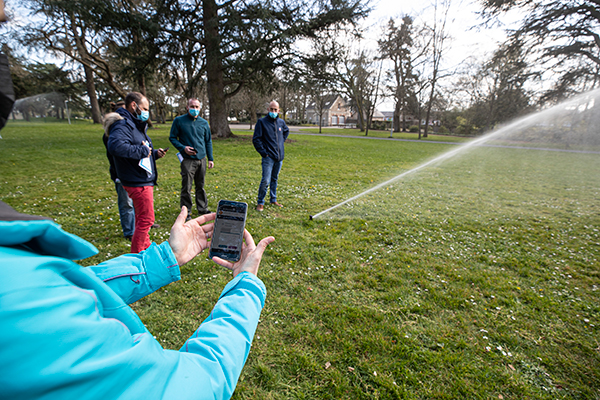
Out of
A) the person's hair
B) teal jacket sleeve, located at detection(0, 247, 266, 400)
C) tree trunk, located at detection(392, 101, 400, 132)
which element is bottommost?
teal jacket sleeve, located at detection(0, 247, 266, 400)

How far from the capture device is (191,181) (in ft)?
21.1

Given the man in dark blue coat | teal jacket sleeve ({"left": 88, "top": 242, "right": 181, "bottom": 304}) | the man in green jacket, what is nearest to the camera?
teal jacket sleeve ({"left": 88, "top": 242, "right": 181, "bottom": 304})

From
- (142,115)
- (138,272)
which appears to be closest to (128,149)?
(142,115)

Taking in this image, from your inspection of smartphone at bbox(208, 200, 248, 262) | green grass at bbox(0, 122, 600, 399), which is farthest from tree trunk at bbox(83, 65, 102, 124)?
smartphone at bbox(208, 200, 248, 262)

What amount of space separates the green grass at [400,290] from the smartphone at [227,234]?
1.46 meters

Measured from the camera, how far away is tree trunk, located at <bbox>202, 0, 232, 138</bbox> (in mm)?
16734

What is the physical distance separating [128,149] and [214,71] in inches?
718

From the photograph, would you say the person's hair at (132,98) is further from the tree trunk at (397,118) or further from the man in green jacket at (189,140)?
the tree trunk at (397,118)

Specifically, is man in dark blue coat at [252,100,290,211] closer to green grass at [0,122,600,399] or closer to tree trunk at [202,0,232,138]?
green grass at [0,122,600,399]

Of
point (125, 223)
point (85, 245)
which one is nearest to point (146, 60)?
point (125, 223)

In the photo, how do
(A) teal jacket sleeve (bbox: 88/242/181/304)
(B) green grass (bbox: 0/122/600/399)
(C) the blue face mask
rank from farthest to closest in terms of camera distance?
1. (C) the blue face mask
2. (B) green grass (bbox: 0/122/600/399)
3. (A) teal jacket sleeve (bbox: 88/242/181/304)

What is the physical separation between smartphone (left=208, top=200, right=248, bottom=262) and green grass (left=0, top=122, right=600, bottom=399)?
1.46 meters

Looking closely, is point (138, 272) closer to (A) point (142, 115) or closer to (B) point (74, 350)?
(B) point (74, 350)

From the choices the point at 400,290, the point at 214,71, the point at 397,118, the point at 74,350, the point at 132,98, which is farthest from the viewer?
the point at 397,118
